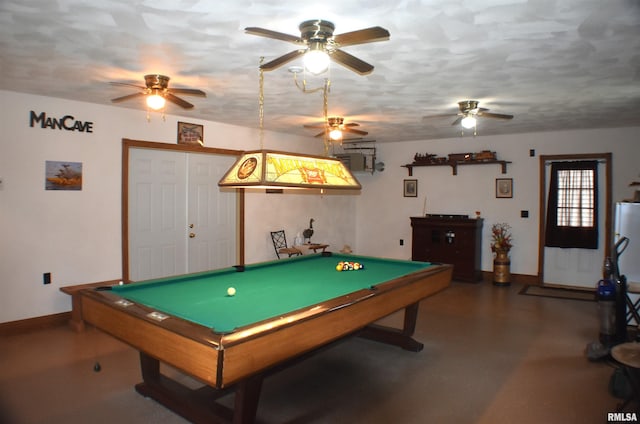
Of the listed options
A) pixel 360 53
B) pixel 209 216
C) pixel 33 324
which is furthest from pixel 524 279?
pixel 33 324

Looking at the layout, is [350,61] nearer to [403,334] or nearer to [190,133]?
[403,334]

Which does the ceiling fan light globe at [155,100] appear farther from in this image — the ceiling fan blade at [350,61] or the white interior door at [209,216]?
the white interior door at [209,216]

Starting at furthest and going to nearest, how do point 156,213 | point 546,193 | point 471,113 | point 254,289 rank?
point 546,193 < point 156,213 < point 471,113 < point 254,289

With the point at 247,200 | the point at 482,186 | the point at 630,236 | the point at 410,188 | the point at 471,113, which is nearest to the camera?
the point at 471,113

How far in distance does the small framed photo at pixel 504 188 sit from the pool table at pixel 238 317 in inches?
152

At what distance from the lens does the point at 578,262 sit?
6.71 m

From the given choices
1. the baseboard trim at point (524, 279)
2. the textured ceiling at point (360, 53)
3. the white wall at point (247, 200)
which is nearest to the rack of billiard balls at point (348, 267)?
the textured ceiling at point (360, 53)

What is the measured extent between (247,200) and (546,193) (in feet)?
15.8

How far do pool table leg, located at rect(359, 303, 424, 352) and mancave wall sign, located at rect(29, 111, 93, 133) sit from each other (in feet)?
12.6

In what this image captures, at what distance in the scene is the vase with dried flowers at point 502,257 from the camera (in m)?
6.92

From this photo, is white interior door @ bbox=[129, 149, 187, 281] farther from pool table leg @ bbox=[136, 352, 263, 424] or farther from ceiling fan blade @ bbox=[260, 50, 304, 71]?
ceiling fan blade @ bbox=[260, 50, 304, 71]

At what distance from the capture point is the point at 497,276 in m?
6.94

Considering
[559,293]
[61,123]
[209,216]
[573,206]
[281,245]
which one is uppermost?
[61,123]

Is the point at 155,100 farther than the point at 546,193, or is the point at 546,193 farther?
the point at 546,193
